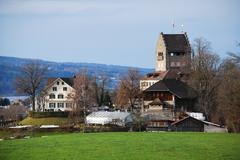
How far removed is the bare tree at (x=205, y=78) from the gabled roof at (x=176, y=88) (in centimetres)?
87

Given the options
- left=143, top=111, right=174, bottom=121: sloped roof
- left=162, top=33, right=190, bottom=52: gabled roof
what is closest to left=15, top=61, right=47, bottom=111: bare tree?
left=143, top=111, right=174, bottom=121: sloped roof

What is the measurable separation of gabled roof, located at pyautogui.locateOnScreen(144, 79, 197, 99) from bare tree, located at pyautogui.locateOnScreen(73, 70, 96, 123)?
23.4ft

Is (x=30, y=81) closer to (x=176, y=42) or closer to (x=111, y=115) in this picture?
(x=111, y=115)

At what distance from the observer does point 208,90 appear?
58.6 metres

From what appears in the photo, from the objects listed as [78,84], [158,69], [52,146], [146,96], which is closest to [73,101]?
[78,84]

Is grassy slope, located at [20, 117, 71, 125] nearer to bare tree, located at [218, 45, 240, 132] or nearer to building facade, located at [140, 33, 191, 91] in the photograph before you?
bare tree, located at [218, 45, 240, 132]

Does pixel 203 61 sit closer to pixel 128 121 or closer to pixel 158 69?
pixel 128 121

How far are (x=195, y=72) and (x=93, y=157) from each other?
118 ft

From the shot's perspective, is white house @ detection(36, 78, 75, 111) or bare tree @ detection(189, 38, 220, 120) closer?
bare tree @ detection(189, 38, 220, 120)

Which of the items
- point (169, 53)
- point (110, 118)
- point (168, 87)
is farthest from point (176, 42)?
point (110, 118)

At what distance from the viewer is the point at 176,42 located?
78562 millimetres

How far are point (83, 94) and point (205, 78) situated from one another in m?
14.6

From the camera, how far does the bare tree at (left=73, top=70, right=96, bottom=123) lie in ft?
210

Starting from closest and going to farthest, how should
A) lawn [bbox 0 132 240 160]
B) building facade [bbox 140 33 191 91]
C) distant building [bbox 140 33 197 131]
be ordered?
lawn [bbox 0 132 240 160] → distant building [bbox 140 33 197 131] → building facade [bbox 140 33 191 91]
